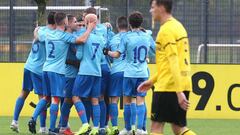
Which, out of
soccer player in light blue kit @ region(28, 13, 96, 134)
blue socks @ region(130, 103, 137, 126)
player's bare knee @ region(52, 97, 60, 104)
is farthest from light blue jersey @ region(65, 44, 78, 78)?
blue socks @ region(130, 103, 137, 126)

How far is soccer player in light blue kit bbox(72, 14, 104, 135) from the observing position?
1307cm

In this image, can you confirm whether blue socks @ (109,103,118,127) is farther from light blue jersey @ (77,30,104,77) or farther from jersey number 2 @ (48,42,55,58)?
jersey number 2 @ (48,42,55,58)

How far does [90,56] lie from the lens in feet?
43.1

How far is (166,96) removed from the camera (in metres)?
9.59

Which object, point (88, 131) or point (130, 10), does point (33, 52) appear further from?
point (130, 10)

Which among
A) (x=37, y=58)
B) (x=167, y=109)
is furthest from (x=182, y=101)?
(x=37, y=58)

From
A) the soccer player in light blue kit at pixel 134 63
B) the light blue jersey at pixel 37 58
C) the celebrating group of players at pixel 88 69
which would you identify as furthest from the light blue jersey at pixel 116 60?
the light blue jersey at pixel 37 58

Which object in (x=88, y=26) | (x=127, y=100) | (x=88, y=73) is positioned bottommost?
(x=127, y=100)

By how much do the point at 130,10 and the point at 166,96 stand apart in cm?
905

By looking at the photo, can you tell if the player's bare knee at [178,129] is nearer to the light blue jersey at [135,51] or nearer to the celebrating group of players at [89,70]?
the celebrating group of players at [89,70]

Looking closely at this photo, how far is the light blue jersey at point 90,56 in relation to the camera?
515 inches

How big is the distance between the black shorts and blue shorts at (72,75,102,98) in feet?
11.7

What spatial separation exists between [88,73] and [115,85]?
114 cm

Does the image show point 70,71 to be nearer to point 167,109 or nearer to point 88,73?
point 88,73
